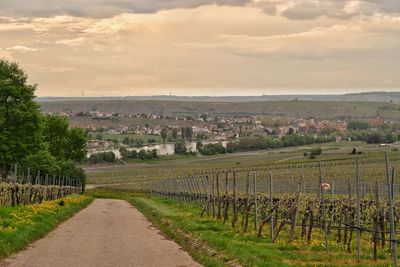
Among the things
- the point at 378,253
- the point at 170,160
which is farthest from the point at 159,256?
the point at 170,160

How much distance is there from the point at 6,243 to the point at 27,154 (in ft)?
161

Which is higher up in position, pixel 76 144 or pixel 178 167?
pixel 76 144

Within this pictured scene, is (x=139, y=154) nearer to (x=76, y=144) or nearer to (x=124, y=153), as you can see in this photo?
(x=124, y=153)

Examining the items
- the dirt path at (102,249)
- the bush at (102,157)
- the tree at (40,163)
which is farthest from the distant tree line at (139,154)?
the dirt path at (102,249)

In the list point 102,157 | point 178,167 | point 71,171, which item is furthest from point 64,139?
point 102,157

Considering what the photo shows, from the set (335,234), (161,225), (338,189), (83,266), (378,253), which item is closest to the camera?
(83,266)

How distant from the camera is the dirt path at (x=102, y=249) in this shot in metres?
19.5

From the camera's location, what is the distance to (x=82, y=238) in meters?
26.3

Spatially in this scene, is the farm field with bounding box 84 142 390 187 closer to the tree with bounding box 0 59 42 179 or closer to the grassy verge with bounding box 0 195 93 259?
the tree with bounding box 0 59 42 179

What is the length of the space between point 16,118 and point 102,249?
1875 inches

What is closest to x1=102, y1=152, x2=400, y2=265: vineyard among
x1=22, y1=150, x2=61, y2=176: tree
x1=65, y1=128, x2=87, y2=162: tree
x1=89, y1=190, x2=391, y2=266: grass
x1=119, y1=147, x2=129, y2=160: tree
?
x1=89, y1=190, x2=391, y2=266: grass

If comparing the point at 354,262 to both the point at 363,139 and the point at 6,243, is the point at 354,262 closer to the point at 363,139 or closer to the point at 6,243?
the point at 6,243

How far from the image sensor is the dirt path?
1950 cm

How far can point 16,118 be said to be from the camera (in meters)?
67.9
